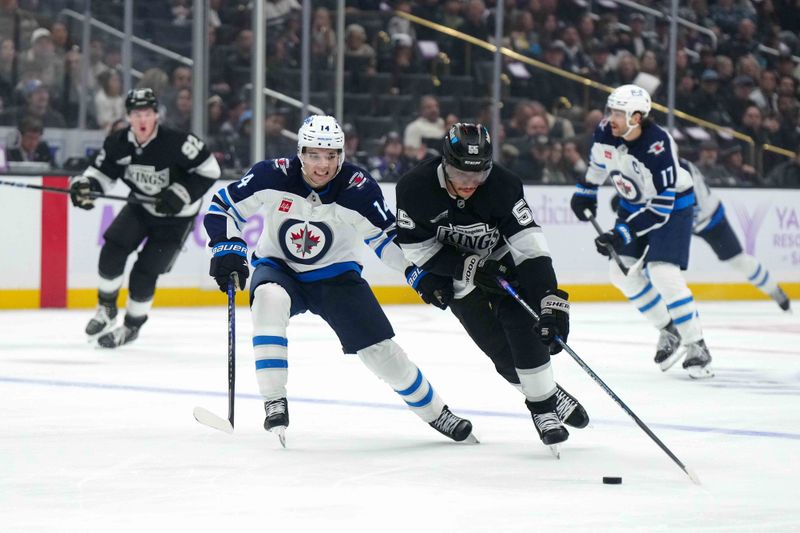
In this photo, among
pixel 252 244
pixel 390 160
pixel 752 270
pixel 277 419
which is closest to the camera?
pixel 277 419

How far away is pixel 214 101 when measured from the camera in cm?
1109

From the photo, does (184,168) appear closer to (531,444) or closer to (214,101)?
(214,101)

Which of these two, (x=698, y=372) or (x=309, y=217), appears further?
(x=698, y=372)

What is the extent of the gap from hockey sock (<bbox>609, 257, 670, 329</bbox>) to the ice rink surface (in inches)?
10.6

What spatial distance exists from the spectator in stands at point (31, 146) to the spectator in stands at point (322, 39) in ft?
7.24

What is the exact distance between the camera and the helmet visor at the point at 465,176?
4.46 meters

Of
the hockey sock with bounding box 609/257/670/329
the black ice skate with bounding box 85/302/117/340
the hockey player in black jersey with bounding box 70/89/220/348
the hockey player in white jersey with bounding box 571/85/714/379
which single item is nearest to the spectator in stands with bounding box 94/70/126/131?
the hockey player in black jersey with bounding box 70/89/220/348

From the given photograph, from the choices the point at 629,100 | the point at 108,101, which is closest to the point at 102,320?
the point at 108,101

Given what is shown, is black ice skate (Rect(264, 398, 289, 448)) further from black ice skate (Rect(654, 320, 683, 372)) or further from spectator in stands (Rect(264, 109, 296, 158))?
spectator in stands (Rect(264, 109, 296, 158))

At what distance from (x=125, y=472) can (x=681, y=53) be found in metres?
9.63

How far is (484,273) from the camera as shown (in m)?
4.71

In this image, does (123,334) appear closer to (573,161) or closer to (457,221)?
(457,221)

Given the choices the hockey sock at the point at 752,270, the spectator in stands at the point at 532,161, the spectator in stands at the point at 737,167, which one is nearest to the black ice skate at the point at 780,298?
the hockey sock at the point at 752,270

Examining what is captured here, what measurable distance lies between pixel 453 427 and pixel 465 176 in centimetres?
87
